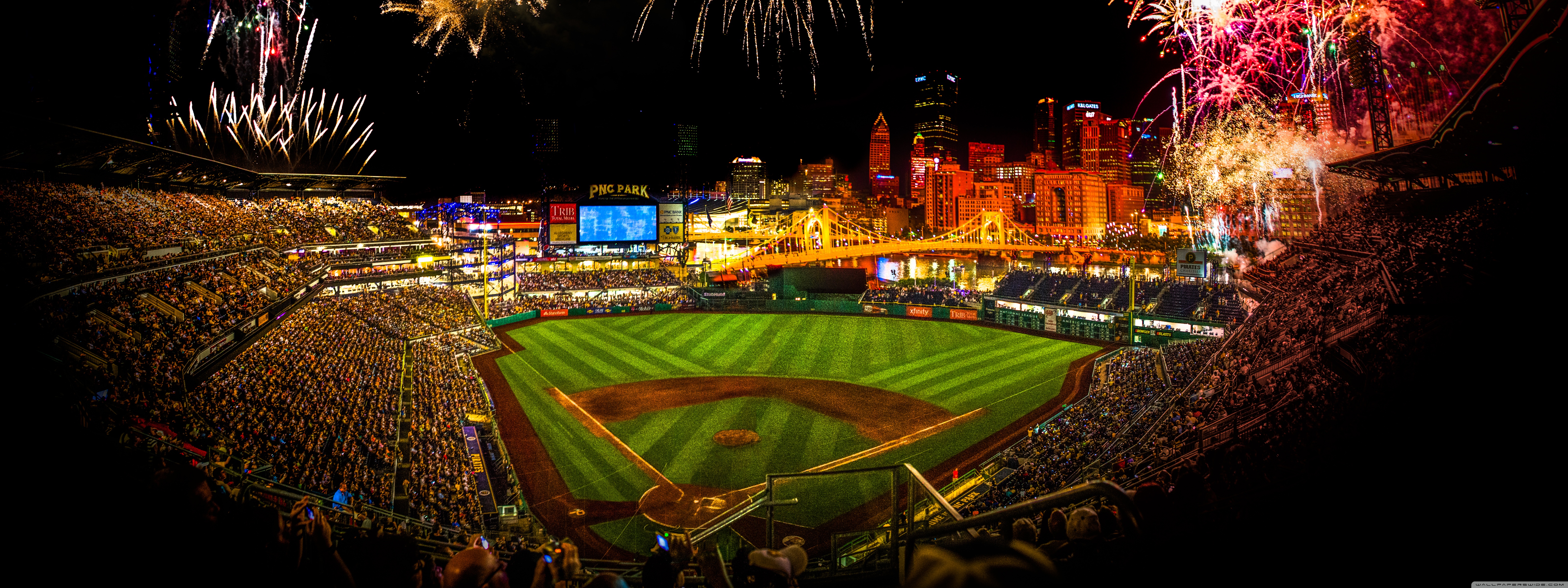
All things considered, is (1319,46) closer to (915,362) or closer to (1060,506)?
(1060,506)

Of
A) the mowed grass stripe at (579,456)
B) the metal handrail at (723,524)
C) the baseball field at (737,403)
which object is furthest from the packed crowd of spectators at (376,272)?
the metal handrail at (723,524)

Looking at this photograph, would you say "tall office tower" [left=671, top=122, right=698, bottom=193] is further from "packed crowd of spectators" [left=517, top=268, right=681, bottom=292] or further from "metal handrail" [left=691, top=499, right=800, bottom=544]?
"metal handrail" [left=691, top=499, right=800, bottom=544]

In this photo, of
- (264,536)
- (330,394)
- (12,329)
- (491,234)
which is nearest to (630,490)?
(330,394)

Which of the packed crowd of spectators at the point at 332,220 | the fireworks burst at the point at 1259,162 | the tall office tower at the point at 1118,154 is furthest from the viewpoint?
the tall office tower at the point at 1118,154

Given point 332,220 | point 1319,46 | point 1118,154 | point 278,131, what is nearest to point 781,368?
point 1319,46

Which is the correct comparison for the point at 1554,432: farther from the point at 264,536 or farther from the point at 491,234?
the point at 491,234

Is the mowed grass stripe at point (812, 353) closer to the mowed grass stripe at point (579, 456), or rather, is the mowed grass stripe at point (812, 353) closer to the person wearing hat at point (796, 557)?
the mowed grass stripe at point (579, 456)

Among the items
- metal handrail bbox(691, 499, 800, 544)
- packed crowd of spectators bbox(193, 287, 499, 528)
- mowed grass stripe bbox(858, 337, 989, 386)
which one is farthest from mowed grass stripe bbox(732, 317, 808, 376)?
metal handrail bbox(691, 499, 800, 544)
